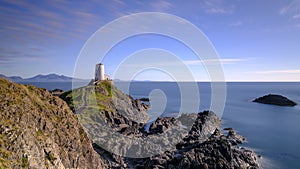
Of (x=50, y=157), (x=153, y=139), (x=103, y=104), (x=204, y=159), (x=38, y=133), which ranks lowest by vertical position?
(x=153, y=139)

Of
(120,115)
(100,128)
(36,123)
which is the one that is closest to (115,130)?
(100,128)

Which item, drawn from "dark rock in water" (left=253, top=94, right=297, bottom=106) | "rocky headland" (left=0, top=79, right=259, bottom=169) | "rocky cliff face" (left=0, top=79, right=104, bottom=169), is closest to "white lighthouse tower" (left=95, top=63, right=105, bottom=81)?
"rocky headland" (left=0, top=79, right=259, bottom=169)

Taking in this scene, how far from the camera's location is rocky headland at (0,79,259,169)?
63.3ft

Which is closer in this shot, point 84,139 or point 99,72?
point 84,139

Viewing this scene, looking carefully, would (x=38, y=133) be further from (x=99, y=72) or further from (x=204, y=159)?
(x=99, y=72)

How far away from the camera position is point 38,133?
21469mm

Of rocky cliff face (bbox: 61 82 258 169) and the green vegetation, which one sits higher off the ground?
the green vegetation

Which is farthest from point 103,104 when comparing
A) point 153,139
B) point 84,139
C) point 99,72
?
point 84,139

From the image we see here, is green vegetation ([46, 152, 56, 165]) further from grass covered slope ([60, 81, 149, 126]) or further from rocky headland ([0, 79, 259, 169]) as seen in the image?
grass covered slope ([60, 81, 149, 126])

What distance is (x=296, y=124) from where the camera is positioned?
241 ft

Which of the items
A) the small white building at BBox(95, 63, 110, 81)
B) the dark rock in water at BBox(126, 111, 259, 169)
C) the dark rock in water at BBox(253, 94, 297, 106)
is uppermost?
the small white building at BBox(95, 63, 110, 81)

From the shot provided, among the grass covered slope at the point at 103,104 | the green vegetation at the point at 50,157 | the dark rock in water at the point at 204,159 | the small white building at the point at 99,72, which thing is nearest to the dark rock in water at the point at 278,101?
the grass covered slope at the point at 103,104

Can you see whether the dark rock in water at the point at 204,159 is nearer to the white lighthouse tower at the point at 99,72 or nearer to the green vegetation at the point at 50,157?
the green vegetation at the point at 50,157

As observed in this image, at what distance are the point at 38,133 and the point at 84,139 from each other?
26.2 ft
